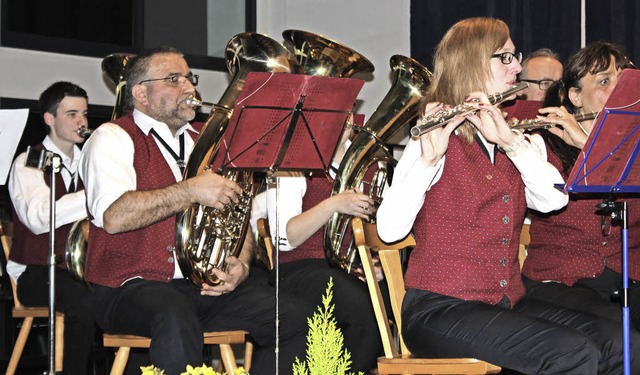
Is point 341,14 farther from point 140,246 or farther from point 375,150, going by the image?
point 140,246

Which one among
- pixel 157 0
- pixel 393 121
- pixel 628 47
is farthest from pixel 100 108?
pixel 628 47

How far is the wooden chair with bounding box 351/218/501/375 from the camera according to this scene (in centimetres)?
254

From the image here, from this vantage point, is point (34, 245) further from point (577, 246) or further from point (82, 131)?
point (577, 246)

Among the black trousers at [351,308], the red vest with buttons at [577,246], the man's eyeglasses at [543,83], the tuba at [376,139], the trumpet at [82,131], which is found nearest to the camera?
the red vest with buttons at [577,246]

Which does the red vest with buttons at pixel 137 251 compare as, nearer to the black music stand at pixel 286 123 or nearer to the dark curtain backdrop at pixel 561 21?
the black music stand at pixel 286 123

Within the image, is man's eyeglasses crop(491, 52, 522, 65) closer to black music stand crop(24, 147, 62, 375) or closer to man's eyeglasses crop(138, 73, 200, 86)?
man's eyeglasses crop(138, 73, 200, 86)

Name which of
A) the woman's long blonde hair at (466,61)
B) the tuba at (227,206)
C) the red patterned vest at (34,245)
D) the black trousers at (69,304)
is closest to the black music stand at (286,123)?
the tuba at (227,206)

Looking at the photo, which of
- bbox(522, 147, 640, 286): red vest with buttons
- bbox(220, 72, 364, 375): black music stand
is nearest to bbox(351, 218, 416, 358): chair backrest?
bbox(220, 72, 364, 375): black music stand

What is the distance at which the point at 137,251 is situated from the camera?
328 centimetres

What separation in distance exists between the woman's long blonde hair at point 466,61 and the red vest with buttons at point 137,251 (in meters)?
1.11

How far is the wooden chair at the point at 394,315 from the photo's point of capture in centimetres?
254

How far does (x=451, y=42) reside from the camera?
2822 millimetres

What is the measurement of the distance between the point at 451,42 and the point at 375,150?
1.04 metres

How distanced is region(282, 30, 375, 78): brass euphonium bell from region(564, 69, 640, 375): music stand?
1.49 m
